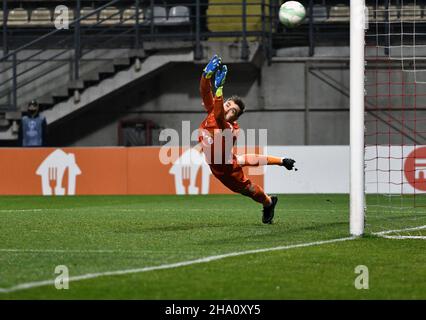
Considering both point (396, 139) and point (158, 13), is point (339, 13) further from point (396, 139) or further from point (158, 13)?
point (158, 13)

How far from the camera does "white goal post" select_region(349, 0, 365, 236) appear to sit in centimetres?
971

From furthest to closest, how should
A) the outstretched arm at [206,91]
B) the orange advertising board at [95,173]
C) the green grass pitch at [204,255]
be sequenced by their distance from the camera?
the orange advertising board at [95,173]
the outstretched arm at [206,91]
the green grass pitch at [204,255]

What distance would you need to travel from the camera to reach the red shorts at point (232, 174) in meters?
11.3

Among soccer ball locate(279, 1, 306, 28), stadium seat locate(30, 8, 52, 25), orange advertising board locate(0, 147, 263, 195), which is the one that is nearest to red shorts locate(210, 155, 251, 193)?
orange advertising board locate(0, 147, 263, 195)

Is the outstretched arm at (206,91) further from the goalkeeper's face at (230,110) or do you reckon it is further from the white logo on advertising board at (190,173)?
the white logo on advertising board at (190,173)

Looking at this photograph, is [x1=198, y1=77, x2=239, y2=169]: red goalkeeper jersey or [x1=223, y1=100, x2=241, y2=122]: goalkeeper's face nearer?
[x1=198, y1=77, x2=239, y2=169]: red goalkeeper jersey

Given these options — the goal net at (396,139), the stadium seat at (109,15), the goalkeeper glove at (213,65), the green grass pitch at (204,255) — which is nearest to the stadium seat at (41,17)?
the stadium seat at (109,15)

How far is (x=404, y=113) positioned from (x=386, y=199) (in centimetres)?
752

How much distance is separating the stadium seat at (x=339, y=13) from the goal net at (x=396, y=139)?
0.66 m

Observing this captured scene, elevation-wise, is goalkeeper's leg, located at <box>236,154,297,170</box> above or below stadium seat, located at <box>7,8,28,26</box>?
below

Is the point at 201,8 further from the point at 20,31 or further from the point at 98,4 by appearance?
the point at 20,31

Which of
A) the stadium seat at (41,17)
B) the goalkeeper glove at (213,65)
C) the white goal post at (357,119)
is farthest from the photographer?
the stadium seat at (41,17)

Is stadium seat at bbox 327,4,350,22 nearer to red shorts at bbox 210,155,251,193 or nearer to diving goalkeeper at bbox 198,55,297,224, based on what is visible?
diving goalkeeper at bbox 198,55,297,224
